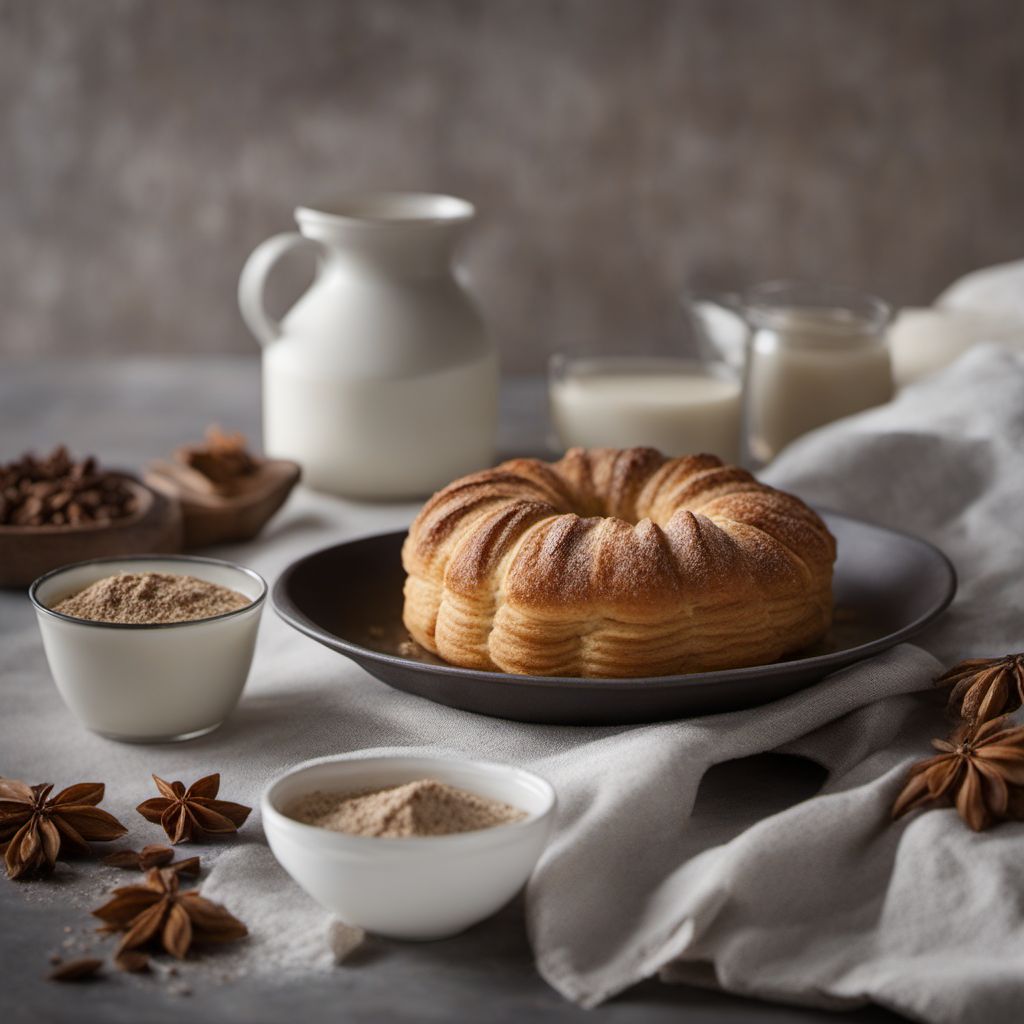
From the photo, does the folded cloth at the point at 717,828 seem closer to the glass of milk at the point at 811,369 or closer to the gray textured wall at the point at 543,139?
the glass of milk at the point at 811,369

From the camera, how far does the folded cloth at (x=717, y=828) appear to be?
960 millimetres

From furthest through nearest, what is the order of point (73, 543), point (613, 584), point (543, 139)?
1. point (543, 139)
2. point (73, 543)
3. point (613, 584)

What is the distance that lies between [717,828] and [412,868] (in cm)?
31

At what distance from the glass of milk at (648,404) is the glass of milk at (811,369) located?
0.25ft

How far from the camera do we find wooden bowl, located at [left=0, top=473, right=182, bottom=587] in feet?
5.73

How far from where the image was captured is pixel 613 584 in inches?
50.3

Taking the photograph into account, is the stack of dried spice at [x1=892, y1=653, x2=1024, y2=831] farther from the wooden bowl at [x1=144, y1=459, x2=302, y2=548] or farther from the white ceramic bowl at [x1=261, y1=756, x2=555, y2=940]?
the wooden bowl at [x1=144, y1=459, x2=302, y2=548]

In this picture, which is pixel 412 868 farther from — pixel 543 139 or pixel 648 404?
pixel 543 139

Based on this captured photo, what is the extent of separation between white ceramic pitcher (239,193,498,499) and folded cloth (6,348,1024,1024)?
0.57 metres

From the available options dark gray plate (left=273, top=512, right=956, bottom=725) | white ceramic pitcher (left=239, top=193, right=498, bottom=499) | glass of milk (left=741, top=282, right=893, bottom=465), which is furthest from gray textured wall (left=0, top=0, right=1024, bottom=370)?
dark gray plate (left=273, top=512, right=956, bottom=725)

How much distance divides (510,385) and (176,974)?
2235mm

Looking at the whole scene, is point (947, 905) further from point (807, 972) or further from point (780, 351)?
point (780, 351)

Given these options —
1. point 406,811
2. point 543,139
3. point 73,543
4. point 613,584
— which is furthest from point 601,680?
point 543,139

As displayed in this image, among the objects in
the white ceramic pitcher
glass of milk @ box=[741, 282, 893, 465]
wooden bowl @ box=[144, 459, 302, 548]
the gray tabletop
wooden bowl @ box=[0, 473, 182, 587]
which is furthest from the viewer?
glass of milk @ box=[741, 282, 893, 465]
